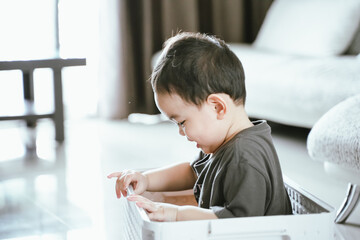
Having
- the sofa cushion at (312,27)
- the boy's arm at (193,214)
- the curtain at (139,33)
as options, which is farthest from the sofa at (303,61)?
the boy's arm at (193,214)

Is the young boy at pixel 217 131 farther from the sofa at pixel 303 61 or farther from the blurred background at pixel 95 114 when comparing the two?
the sofa at pixel 303 61

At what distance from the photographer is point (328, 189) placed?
2.03 m

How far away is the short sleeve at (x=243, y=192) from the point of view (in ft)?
3.49

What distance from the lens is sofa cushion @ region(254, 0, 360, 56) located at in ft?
9.38

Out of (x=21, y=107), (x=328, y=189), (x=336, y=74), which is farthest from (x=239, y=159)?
(x=21, y=107)

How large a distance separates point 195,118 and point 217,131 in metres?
0.06

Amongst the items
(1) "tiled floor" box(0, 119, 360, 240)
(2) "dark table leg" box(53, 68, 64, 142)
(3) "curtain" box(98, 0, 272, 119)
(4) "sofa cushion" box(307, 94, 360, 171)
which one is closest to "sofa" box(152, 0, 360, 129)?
(1) "tiled floor" box(0, 119, 360, 240)

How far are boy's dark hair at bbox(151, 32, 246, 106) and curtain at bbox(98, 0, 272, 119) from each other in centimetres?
215

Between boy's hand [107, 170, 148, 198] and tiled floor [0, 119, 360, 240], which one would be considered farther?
tiled floor [0, 119, 360, 240]

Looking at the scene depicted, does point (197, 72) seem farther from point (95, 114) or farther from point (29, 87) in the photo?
point (95, 114)

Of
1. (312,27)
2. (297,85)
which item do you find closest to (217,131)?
(297,85)

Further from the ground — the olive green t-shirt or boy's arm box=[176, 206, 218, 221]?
the olive green t-shirt

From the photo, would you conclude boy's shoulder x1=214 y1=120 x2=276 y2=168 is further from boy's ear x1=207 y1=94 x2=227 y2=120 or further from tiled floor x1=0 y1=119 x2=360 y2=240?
tiled floor x1=0 y1=119 x2=360 y2=240

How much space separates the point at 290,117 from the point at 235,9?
Result: 1.23 meters
